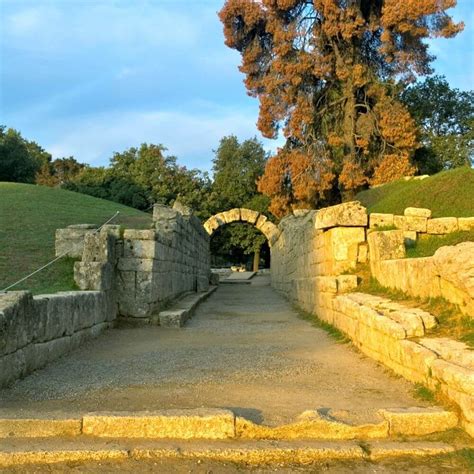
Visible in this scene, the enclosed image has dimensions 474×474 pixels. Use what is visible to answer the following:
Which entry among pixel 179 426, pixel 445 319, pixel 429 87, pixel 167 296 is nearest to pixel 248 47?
Answer: pixel 429 87

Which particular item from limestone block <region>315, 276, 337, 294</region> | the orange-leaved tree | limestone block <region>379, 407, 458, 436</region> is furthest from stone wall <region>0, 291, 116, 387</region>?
the orange-leaved tree

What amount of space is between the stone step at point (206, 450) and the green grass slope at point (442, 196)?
9248 millimetres

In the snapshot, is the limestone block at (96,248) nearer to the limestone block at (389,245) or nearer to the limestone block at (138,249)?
the limestone block at (138,249)

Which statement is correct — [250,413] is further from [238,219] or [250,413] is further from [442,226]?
[238,219]

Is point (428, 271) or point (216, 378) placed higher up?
point (428, 271)

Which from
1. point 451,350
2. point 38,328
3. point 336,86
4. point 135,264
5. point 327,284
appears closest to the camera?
point 451,350

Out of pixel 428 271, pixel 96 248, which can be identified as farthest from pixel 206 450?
pixel 96 248

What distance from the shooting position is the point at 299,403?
4.57m

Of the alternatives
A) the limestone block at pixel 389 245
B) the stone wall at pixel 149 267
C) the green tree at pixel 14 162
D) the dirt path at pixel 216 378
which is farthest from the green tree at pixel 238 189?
the dirt path at pixel 216 378

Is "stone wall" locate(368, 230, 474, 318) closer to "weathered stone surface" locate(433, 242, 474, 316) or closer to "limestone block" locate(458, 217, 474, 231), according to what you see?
"weathered stone surface" locate(433, 242, 474, 316)

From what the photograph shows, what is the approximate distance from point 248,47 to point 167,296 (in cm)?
1775

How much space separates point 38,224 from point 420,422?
1053cm

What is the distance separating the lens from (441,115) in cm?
2758

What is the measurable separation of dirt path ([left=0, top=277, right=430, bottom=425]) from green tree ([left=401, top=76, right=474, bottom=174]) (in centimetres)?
1981
